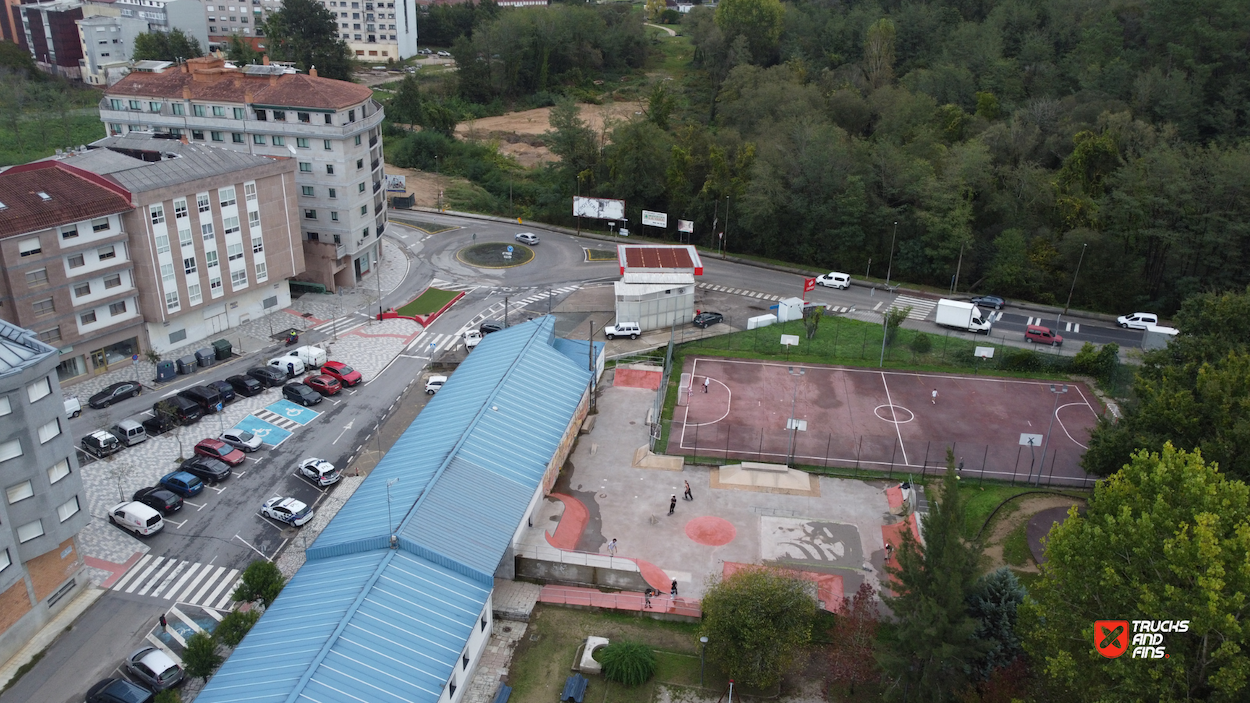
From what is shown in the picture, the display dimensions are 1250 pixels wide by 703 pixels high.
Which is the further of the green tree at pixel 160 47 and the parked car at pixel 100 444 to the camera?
the green tree at pixel 160 47

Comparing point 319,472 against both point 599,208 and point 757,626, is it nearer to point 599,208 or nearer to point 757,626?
point 757,626

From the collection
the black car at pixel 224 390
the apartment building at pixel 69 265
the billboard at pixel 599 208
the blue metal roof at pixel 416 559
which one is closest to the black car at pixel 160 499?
the black car at pixel 224 390

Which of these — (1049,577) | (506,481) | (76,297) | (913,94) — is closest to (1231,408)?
(1049,577)

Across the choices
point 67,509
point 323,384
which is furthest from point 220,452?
point 67,509

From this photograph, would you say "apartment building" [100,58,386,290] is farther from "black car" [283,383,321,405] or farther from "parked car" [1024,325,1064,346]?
"parked car" [1024,325,1064,346]

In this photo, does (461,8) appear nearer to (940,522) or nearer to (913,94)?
(913,94)

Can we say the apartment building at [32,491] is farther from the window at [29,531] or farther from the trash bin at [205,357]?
the trash bin at [205,357]
